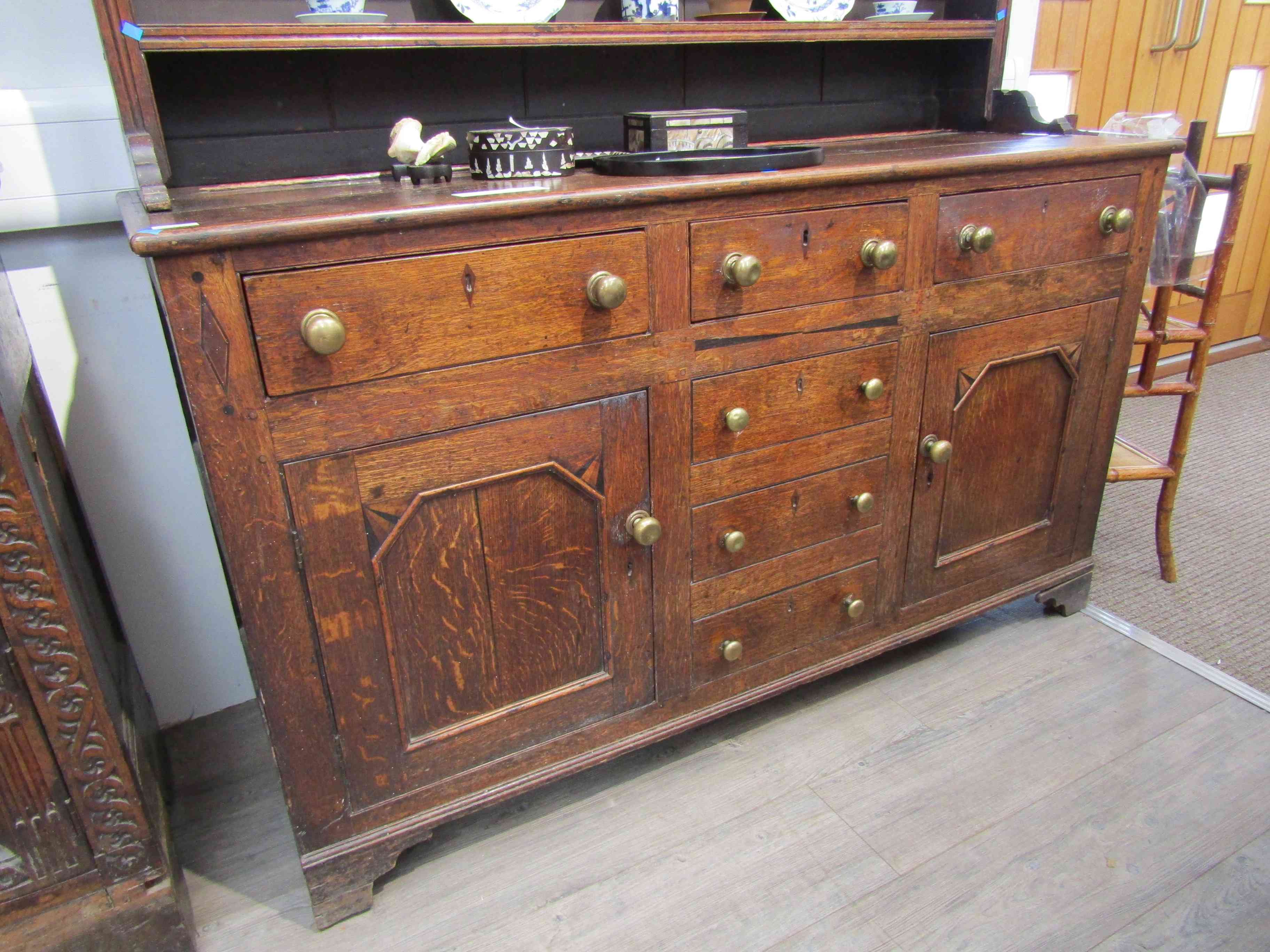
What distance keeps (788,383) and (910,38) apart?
29.6 inches

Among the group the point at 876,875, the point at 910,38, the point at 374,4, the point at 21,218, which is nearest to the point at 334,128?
the point at 374,4

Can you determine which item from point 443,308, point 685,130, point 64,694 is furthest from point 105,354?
point 685,130

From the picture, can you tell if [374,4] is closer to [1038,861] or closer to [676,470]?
[676,470]

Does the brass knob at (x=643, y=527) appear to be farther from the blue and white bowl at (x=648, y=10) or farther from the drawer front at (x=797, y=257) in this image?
the blue and white bowl at (x=648, y=10)

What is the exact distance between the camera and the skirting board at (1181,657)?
1.50 m

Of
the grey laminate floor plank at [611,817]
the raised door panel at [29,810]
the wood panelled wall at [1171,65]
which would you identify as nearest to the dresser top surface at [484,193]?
the raised door panel at [29,810]

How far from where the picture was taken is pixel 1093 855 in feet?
4.01

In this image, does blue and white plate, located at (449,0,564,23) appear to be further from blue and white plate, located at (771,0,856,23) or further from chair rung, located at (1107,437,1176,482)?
chair rung, located at (1107,437,1176,482)

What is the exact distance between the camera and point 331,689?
3.46 feet

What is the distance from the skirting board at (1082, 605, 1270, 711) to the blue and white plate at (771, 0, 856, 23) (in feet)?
4.17

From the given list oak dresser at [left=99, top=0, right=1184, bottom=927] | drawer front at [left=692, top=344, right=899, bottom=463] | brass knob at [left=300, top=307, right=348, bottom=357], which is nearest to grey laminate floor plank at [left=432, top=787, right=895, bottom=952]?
oak dresser at [left=99, top=0, right=1184, bottom=927]

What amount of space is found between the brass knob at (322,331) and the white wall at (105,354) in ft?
1.90

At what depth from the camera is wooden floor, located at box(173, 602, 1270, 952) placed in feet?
3.72

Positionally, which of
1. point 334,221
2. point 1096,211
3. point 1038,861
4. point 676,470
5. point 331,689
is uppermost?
point 334,221
